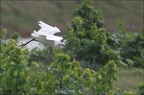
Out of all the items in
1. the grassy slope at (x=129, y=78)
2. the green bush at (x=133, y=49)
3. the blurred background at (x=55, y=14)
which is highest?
the blurred background at (x=55, y=14)

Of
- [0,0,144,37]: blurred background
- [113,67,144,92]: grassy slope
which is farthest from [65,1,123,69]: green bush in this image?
[0,0,144,37]: blurred background

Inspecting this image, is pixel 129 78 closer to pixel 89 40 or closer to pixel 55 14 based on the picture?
pixel 89 40

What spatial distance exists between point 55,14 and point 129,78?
24.4 metres

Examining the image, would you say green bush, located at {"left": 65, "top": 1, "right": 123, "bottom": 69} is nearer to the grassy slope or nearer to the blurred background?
the grassy slope

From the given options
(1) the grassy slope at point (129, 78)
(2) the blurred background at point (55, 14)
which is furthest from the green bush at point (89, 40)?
(2) the blurred background at point (55, 14)

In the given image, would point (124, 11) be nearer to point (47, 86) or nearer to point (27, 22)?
point (27, 22)

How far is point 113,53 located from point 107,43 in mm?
907

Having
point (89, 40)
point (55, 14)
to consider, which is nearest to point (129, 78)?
point (89, 40)

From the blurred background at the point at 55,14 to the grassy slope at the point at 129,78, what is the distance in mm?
18190

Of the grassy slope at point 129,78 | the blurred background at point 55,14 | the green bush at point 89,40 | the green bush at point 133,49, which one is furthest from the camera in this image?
the blurred background at point 55,14

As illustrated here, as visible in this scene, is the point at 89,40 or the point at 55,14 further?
the point at 55,14

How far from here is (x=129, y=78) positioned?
6.70 metres

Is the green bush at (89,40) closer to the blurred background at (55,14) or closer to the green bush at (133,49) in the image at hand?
the green bush at (133,49)

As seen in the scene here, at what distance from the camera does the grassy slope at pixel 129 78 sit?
607cm
